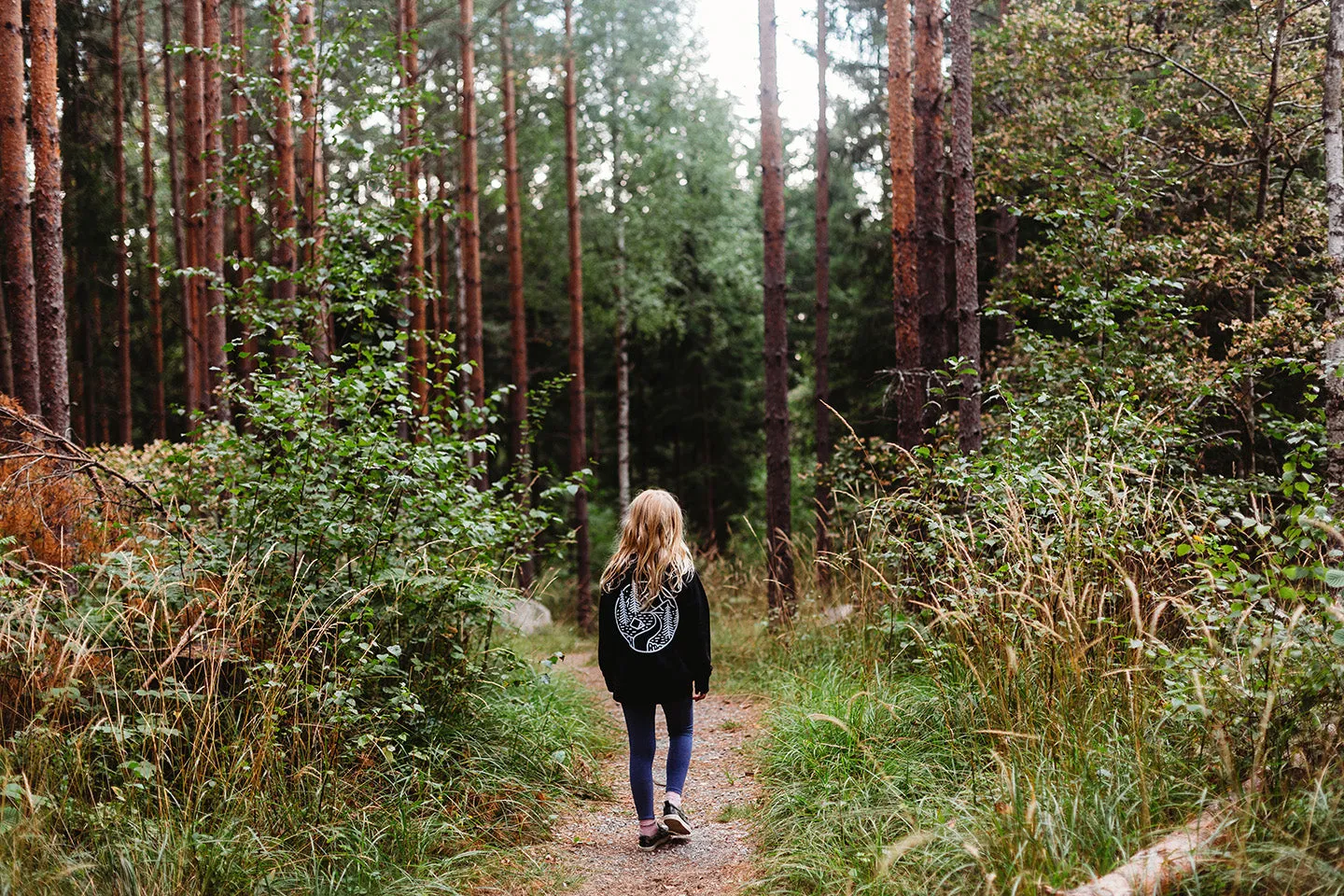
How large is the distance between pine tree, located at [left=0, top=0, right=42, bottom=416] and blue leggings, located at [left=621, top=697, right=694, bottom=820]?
572 centimetres

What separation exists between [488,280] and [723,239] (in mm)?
6763

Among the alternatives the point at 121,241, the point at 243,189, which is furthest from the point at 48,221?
the point at 121,241

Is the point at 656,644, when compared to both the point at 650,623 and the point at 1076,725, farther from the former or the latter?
the point at 1076,725

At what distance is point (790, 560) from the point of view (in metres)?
10.7

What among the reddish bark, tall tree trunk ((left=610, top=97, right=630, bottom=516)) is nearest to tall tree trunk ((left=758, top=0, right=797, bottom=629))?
the reddish bark

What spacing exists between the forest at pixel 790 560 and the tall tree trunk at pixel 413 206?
0.13 m

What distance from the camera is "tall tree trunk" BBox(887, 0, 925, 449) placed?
28.4 ft

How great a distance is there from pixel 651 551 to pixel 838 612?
338 centimetres

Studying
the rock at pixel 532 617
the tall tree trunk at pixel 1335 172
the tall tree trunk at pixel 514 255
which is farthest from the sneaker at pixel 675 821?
the tall tree trunk at pixel 514 255

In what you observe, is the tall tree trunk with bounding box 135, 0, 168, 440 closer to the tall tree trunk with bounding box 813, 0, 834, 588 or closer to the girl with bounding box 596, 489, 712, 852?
the tall tree trunk with bounding box 813, 0, 834, 588

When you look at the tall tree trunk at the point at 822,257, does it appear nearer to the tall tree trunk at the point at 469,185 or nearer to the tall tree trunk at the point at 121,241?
the tall tree trunk at the point at 469,185

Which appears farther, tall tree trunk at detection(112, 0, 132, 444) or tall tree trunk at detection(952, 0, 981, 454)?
tall tree trunk at detection(112, 0, 132, 444)

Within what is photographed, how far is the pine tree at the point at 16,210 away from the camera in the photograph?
7180 mm

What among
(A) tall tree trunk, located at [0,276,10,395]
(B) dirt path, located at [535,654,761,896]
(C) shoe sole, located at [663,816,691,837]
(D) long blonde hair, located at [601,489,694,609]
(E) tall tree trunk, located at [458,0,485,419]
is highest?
(E) tall tree trunk, located at [458,0,485,419]
